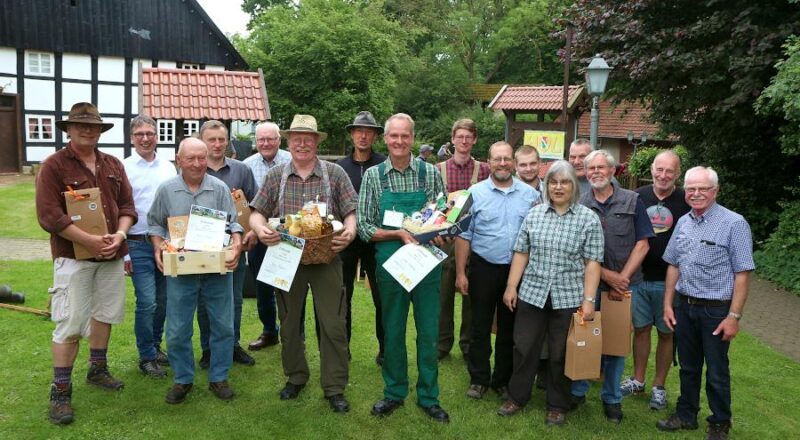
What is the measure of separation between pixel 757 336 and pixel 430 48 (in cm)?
3250

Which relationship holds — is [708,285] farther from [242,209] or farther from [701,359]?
[242,209]

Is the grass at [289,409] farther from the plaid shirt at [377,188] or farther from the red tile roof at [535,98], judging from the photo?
the red tile roof at [535,98]

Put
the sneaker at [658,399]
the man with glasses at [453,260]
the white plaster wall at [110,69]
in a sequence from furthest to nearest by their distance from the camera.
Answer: the white plaster wall at [110,69] < the man with glasses at [453,260] < the sneaker at [658,399]

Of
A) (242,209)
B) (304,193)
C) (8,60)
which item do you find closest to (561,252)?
(304,193)

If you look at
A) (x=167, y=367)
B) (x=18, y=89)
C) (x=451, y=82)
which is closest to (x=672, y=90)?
(x=167, y=367)

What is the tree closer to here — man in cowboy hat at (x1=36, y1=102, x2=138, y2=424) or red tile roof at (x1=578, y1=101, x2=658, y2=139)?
man in cowboy hat at (x1=36, y1=102, x2=138, y2=424)

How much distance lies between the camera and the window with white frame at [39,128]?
834 inches

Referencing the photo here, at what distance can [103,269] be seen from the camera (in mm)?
4359

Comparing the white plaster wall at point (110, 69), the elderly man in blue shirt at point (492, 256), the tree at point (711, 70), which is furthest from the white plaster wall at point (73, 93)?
the elderly man in blue shirt at point (492, 256)

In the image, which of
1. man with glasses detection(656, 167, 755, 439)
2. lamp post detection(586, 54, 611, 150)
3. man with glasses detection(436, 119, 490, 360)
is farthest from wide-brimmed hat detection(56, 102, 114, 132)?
lamp post detection(586, 54, 611, 150)

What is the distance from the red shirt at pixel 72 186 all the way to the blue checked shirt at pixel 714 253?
13.3 feet

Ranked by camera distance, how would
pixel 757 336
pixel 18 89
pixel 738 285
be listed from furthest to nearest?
1. pixel 18 89
2. pixel 757 336
3. pixel 738 285

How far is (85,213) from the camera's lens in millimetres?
4125

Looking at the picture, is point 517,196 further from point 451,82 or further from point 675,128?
point 451,82
